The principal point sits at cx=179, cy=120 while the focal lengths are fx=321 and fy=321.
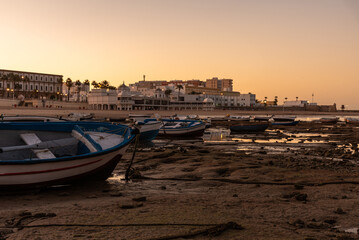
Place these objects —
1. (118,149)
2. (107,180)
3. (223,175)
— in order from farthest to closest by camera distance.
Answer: (223,175)
(107,180)
(118,149)

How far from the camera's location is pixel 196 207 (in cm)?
798

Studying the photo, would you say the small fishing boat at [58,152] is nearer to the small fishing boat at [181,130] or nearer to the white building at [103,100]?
the small fishing boat at [181,130]

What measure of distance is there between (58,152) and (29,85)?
177931 millimetres

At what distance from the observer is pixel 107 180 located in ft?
38.0

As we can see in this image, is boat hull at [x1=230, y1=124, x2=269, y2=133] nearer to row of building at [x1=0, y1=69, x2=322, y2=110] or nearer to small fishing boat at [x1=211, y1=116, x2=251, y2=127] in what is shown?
small fishing boat at [x1=211, y1=116, x2=251, y2=127]

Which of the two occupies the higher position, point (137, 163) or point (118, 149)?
point (118, 149)

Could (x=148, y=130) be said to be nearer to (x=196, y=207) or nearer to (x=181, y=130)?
(x=181, y=130)

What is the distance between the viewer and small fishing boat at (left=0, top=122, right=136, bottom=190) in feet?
29.7

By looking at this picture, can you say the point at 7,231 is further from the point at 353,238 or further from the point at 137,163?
the point at 137,163

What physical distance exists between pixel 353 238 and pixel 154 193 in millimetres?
5368

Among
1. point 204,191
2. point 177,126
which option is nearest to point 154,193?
point 204,191

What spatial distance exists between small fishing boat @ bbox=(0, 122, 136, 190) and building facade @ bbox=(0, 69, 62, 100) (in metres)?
155

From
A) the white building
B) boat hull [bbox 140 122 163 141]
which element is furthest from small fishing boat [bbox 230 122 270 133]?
the white building

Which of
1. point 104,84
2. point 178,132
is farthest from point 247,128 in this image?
point 104,84
